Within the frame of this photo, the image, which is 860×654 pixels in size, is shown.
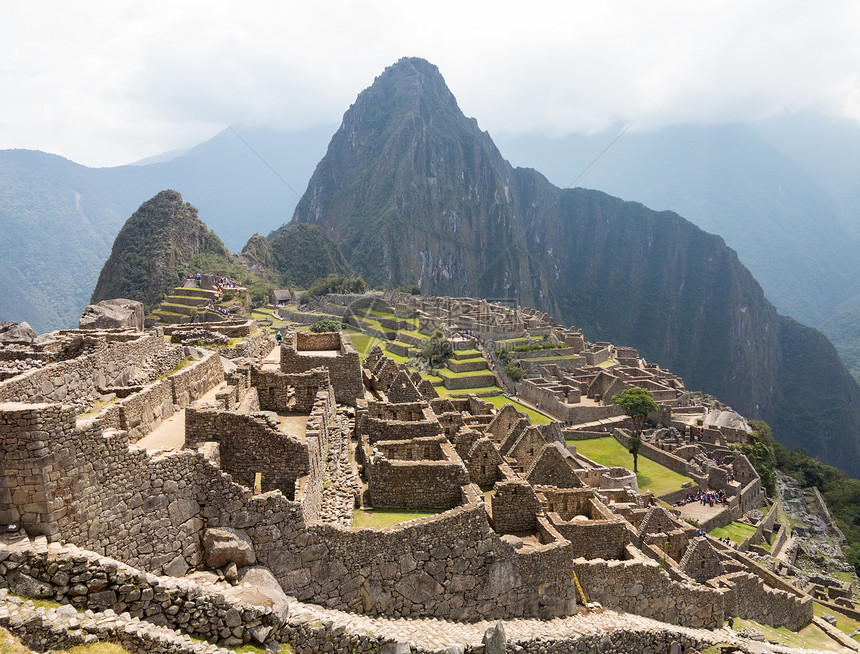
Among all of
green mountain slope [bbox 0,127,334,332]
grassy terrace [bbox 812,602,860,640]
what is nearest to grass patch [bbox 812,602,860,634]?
grassy terrace [bbox 812,602,860,640]

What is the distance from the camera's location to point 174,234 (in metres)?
96.4

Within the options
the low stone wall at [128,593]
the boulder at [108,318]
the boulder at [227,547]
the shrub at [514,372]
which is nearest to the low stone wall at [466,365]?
the shrub at [514,372]

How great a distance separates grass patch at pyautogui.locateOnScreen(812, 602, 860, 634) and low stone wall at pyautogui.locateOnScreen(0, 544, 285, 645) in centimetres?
2796

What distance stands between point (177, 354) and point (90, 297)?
85784 millimetres

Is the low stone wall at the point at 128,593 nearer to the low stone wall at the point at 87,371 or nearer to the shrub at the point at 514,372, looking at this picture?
the low stone wall at the point at 87,371

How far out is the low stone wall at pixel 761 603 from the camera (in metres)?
18.7

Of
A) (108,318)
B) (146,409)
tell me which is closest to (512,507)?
(146,409)

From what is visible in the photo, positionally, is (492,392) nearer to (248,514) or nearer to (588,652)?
(588,652)

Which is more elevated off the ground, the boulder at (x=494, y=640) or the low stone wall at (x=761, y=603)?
the boulder at (x=494, y=640)

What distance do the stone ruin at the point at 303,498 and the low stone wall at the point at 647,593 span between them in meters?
0.05

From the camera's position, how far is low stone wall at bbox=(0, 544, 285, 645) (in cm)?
612

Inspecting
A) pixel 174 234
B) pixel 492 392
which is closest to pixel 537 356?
pixel 492 392

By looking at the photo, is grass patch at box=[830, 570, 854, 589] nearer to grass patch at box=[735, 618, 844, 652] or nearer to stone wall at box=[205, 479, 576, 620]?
grass patch at box=[735, 618, 844, 652]

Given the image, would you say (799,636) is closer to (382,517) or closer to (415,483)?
(415,483)
